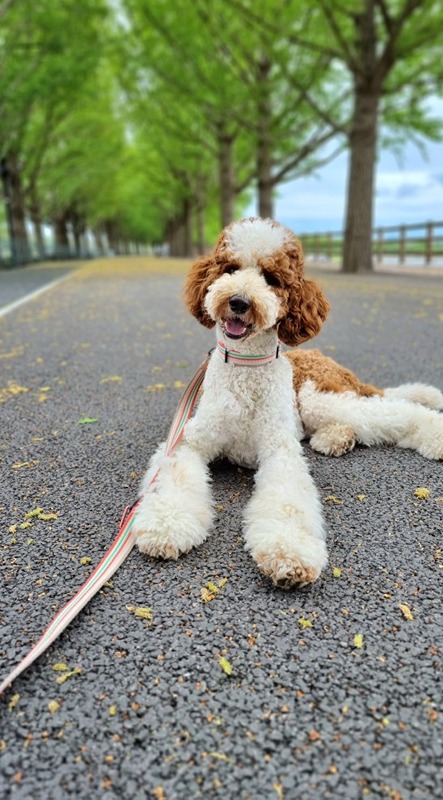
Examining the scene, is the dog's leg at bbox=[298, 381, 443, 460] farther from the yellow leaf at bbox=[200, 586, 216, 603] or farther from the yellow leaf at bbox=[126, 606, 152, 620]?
the yellow leaf at bbox=[126, 606, 152, 620]

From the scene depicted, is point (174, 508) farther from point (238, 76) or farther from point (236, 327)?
point (238, 76)

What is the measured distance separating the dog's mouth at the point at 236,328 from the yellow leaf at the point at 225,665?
1.26 metres

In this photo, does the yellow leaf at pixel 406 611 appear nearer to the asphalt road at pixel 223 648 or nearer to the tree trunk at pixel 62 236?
the asphalt road at pixel 223 648

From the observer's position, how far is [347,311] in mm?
9047

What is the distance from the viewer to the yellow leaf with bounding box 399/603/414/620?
1660 millimetres

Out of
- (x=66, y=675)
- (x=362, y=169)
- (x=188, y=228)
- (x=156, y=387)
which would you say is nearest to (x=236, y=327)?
(x=66, y=675)

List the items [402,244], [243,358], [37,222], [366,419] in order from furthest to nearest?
[37,222] < [402,244] < [366,419] < [243,358]

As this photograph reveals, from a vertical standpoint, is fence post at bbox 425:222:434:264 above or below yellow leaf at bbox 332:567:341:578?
above

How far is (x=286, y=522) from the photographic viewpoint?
6.56ft

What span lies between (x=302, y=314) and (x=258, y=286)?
30 cm

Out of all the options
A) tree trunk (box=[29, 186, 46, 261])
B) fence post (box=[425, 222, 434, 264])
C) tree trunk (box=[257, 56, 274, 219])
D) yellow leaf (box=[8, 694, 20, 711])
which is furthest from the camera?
tree trunk (box=[29, 186, 46, 261])

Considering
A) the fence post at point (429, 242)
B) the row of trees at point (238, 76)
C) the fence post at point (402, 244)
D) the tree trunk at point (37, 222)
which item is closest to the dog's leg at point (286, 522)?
the row of trees at point (238, 76)

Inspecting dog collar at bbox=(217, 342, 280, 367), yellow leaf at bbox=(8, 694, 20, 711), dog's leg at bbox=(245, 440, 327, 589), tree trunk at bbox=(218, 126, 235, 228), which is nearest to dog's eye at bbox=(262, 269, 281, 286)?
dog collar at bbox=(217, 342, 280, 367)

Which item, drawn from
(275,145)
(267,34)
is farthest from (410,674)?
(275,145)
